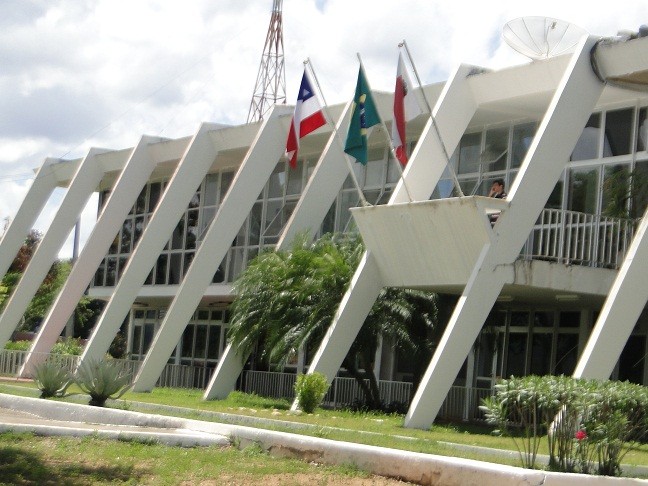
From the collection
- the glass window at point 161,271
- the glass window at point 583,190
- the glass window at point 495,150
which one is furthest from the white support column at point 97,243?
the glass window at point 583,190

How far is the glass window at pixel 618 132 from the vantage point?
23.5 metres

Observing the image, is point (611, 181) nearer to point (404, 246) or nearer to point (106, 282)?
point (404, 246)

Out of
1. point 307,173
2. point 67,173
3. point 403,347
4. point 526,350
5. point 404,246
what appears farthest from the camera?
point 67,173

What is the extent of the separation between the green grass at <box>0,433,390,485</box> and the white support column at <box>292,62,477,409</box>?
8.77 metres

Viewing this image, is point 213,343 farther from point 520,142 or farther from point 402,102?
point 402,102

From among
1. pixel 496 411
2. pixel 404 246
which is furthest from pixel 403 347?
pixel 496 411

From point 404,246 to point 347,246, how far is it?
2.75 metres

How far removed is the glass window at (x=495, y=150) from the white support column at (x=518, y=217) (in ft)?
19.3

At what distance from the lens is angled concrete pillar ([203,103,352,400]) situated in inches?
1053

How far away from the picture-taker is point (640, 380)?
23.5 m

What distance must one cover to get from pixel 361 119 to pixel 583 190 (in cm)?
532

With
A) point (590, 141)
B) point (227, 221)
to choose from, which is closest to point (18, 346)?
point (227, 221)

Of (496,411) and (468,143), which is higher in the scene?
(468,143)

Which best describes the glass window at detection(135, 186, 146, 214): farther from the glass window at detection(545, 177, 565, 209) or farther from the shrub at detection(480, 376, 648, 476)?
the shrub at detection(480, 376, 648, 476)
